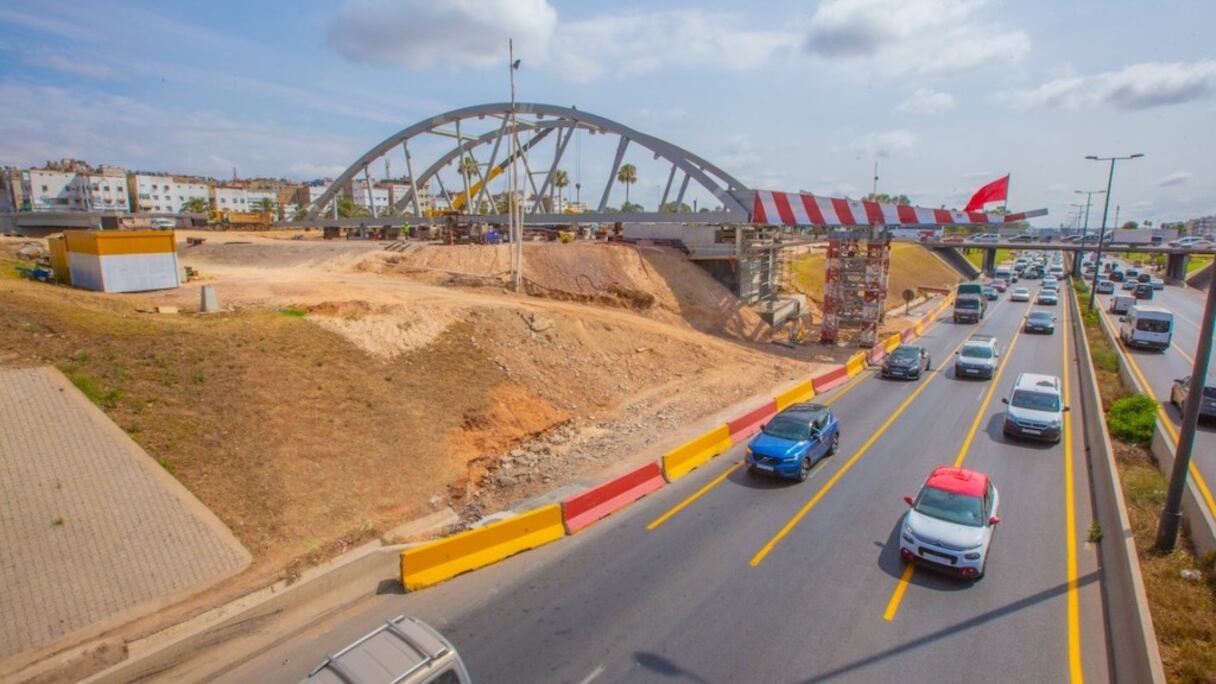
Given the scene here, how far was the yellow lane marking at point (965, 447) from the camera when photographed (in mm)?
10352

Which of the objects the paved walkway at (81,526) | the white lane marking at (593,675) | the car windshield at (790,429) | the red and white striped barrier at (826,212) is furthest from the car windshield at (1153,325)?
the paved walkway at (81,526)

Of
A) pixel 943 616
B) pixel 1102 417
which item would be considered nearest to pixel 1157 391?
pixel 1102 417

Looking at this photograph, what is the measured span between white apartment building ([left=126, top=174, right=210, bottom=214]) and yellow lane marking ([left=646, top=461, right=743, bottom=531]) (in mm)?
154504

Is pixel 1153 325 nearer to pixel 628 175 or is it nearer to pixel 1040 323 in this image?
pixel 1040 323

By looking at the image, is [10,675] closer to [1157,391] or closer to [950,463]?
[950,463]

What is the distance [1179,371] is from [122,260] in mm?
46478

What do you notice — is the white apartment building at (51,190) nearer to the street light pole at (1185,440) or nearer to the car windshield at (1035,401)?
the car windshield at (1035,401)

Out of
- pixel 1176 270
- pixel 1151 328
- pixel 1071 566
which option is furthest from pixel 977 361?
pixel 1176 270

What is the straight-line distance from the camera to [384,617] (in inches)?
408

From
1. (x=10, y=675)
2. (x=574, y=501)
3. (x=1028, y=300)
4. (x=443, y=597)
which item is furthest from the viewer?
(x=1028, y=300)

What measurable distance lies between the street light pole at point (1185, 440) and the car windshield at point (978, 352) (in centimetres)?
1761

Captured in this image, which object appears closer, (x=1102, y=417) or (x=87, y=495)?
(x=87, y=495)

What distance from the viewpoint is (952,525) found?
37.6 feet

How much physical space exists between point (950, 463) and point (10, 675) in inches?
804
